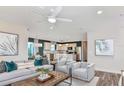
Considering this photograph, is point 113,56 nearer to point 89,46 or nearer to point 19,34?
point 89,46

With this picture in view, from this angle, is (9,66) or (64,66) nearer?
(9,66)

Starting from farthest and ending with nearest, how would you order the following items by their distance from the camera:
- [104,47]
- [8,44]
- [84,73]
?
[104,47], [8,44], [84,73]

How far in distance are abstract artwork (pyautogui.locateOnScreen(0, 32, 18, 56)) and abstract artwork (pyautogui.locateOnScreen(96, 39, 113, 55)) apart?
11.8 ft

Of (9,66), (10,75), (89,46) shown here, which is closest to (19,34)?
(9,66)

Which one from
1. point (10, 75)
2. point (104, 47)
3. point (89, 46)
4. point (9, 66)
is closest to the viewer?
point (10, 75)

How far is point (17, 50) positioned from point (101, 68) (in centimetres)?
370

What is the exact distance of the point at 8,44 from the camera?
373 centimetres

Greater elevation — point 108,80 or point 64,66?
point 64,66

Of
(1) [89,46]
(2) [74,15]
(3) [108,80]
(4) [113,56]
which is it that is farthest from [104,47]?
(2) [74,15]

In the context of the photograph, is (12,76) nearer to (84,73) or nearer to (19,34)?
(19,34)

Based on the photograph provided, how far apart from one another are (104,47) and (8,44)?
4.14 metres

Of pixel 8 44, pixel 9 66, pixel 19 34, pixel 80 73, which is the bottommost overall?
pixel 80 73
